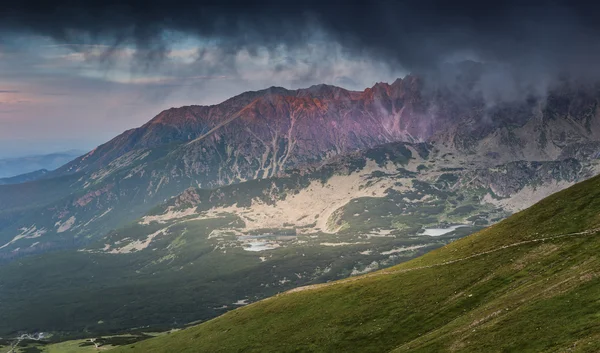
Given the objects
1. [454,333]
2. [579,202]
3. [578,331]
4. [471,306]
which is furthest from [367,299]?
[578,331]

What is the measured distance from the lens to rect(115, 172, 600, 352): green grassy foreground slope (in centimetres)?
7331

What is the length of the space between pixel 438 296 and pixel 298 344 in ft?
110

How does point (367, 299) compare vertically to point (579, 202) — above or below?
below

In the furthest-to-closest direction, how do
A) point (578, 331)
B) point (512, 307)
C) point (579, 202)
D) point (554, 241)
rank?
1. point (579, 202)
2. point (554, 241)
3. point (512, 307)
4. point (578, 331)

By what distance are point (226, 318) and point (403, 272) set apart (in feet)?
207

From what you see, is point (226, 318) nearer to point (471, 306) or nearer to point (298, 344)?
point (298, 344)

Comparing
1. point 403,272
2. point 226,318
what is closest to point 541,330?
point 403,272

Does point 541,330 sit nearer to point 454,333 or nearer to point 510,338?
point 510,338

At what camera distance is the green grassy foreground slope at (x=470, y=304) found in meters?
73.3

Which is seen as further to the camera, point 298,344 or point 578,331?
point 298,344

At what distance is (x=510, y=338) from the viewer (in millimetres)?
71312

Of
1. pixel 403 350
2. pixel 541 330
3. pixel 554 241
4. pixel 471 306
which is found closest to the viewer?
pixel 541 330

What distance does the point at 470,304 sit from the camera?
98875 mm

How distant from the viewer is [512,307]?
8300 cm
